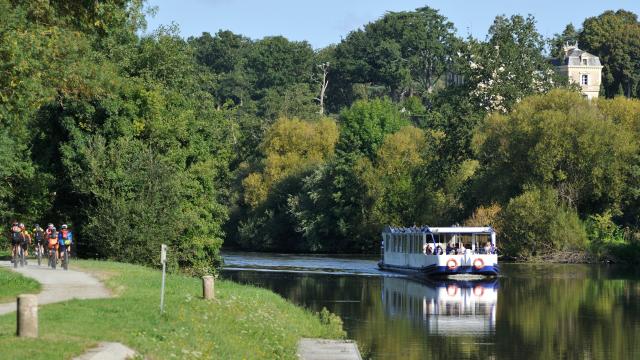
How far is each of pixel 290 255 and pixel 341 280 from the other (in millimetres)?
33697

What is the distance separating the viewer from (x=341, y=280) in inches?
2687

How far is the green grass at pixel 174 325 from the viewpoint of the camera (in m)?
23.7

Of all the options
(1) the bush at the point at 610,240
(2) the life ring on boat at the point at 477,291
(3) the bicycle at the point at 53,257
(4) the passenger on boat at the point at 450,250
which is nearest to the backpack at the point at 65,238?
(3) the bicycle at the point at 53,257

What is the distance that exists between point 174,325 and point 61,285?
11.0m

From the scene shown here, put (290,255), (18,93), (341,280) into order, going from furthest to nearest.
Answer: (290,255), (341,280), (18,93)

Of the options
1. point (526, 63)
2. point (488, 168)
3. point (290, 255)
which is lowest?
point (290, 255)

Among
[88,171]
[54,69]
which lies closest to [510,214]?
[88,171]

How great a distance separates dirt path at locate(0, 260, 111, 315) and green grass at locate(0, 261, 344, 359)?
0.67 metres

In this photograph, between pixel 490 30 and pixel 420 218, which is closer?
pixel 420 218

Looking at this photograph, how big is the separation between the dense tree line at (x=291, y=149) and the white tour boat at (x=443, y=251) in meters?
11.7

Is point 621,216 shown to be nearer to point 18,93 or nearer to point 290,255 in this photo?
point 290,255

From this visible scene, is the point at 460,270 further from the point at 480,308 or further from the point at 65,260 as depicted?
the point at 65,260

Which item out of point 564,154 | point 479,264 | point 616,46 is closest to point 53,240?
point 479,264

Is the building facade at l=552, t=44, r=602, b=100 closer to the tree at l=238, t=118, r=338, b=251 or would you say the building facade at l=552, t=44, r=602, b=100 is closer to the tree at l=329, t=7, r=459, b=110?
the tree at l=329, t=7, r=459, b=110
